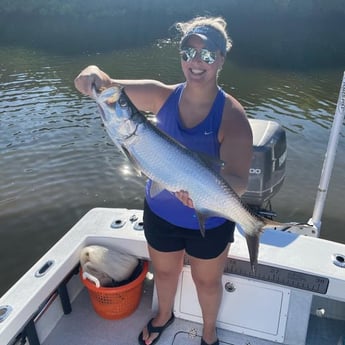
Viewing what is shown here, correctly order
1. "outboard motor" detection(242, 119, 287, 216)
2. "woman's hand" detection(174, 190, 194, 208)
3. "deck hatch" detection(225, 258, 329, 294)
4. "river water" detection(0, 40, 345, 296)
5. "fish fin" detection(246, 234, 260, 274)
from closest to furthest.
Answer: "woman's hand" detection(174, 190, 194, 208)
"fish fin" detection(246, 234, 260, 274)
"deck hatch" detection(225, 258, 329, 294)
"outboard motor" detection(242, 119, 287, 216)
"river water" detection(0, 40, 345, 296)

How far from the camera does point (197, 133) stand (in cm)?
268

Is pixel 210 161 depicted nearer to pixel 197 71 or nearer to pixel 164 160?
pixel 164 160

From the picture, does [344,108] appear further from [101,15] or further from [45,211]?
[101,15]

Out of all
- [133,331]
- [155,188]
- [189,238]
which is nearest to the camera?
[155,188]

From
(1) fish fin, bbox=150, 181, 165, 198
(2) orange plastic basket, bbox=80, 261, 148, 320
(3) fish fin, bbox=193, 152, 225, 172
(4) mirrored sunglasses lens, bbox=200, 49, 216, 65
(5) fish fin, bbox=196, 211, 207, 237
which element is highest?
(4) mirrored sunglasses lens, bbox=200, 49, 216, 65

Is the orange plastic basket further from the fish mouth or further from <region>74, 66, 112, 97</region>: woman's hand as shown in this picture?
the fish mouth

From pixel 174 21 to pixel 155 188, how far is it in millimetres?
34940

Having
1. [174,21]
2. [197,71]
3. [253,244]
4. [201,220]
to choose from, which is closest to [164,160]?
[201,220]

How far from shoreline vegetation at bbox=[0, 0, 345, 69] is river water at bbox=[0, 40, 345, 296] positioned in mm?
5006

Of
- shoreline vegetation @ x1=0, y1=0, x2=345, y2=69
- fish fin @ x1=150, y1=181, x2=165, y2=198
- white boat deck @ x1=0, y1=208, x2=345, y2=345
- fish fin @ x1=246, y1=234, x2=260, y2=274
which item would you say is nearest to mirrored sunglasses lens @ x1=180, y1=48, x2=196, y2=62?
fish fin @ x1=150, y1=181, x2=165, y2=198

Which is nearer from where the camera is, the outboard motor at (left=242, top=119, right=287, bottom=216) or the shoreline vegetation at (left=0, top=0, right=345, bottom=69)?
the outboard motor at (left=242, top=119, right=287, bottom=216)

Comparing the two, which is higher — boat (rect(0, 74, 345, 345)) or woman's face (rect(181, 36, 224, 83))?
woman's face (rect(181, 36, 224, 83))

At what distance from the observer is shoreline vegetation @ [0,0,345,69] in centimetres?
2266

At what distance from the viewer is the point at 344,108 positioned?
3.80 meters
